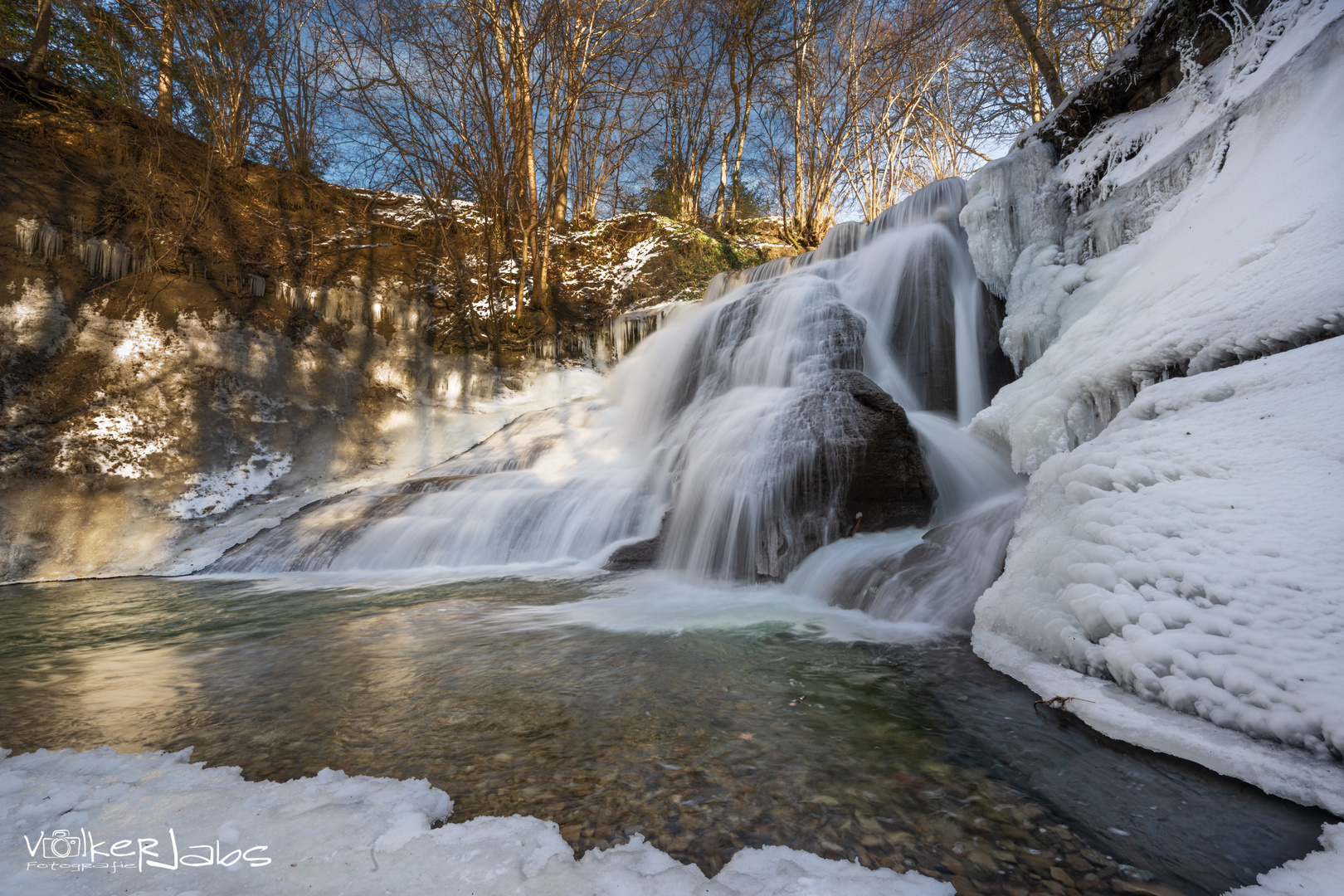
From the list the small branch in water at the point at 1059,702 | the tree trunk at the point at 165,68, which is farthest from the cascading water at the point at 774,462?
the tree trunk at the point at 165,68

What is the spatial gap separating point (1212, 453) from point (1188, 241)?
2.25 metres

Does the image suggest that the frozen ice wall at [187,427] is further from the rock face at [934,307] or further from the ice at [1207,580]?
the ice at [1207,580]

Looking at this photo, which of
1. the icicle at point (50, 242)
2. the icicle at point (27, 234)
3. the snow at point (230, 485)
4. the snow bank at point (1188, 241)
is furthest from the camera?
the icicle at point (50, 242)

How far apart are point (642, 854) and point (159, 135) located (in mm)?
11256

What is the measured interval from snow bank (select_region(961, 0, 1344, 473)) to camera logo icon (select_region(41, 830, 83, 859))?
3.91m

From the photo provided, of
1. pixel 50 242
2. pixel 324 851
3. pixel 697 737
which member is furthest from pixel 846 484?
pixel 50 242

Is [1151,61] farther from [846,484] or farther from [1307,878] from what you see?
[1307,878]

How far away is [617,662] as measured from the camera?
2.34 metres

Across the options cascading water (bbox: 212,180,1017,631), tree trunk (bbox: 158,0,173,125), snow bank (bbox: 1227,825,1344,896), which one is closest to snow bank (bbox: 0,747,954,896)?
snow bank (bbox: 1227,825,1344,896)

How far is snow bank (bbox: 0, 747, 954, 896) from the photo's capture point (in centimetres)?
98

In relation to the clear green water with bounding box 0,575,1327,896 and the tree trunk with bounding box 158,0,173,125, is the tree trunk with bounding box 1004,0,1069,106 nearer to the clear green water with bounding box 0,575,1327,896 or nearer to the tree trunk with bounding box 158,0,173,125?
the clear green water with bounding box 0,575,1327,896

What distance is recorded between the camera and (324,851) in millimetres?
1067

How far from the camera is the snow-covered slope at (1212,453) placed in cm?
147

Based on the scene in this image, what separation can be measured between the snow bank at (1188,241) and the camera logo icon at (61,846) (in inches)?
154
